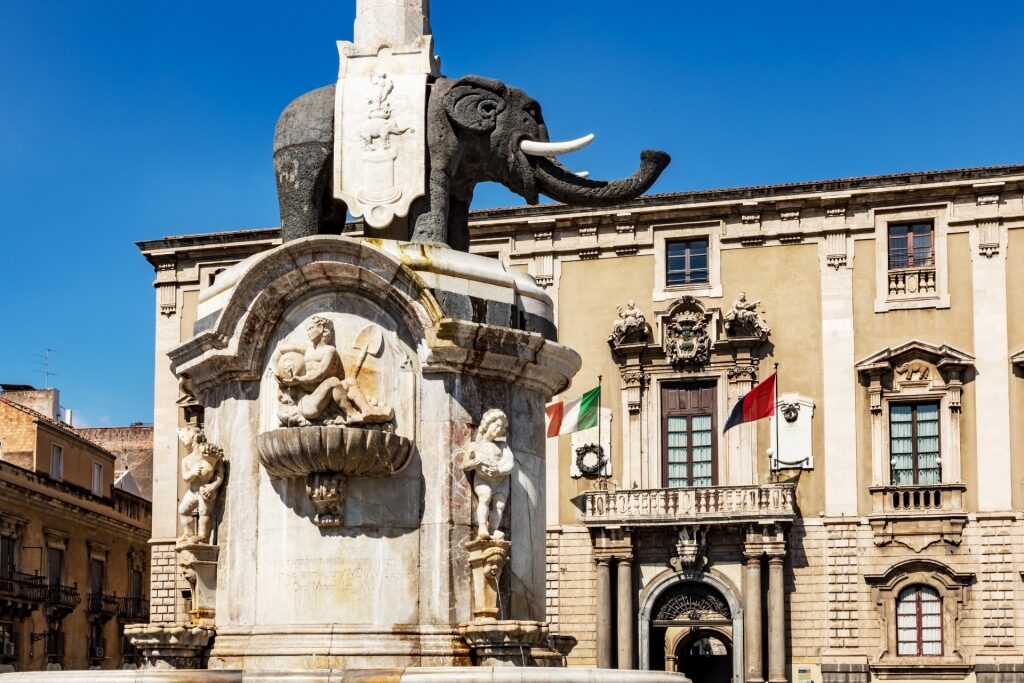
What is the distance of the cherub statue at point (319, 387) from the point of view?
38.4ft

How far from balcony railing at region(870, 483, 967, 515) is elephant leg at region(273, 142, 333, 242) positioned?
1017 inches

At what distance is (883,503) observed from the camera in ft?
121

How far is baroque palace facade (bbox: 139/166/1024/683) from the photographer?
36.2 meters

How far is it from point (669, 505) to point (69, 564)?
68.8 feet

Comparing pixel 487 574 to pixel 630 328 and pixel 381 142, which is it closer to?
pixel 381 142

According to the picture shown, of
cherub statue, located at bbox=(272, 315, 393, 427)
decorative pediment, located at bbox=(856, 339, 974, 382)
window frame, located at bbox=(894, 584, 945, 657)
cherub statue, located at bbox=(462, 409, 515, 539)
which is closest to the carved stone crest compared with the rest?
decorative pediment, located at bbox=(856, 339, 974, 382)

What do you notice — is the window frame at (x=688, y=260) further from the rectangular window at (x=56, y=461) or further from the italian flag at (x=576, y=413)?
the rectangular window at (x=56, y=461)

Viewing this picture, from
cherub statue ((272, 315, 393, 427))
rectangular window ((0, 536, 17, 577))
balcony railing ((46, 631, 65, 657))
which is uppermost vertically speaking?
cherub statue ((272, 315, 393, 427))

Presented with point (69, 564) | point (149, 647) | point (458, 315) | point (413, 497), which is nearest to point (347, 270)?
point (458, 315)

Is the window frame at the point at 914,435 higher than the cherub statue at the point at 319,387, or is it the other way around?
the window frame at the point at 914,435

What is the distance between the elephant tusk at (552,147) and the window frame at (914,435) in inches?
996

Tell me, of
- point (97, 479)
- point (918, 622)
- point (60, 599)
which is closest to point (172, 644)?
point (918, 622)

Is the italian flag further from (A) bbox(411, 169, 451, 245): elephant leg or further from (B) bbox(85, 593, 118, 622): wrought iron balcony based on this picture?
(A) bbox(411, 169, 451, 245): elephant leg

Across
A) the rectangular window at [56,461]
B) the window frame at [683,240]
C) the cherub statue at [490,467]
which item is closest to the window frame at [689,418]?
the window frame at [683,240]
